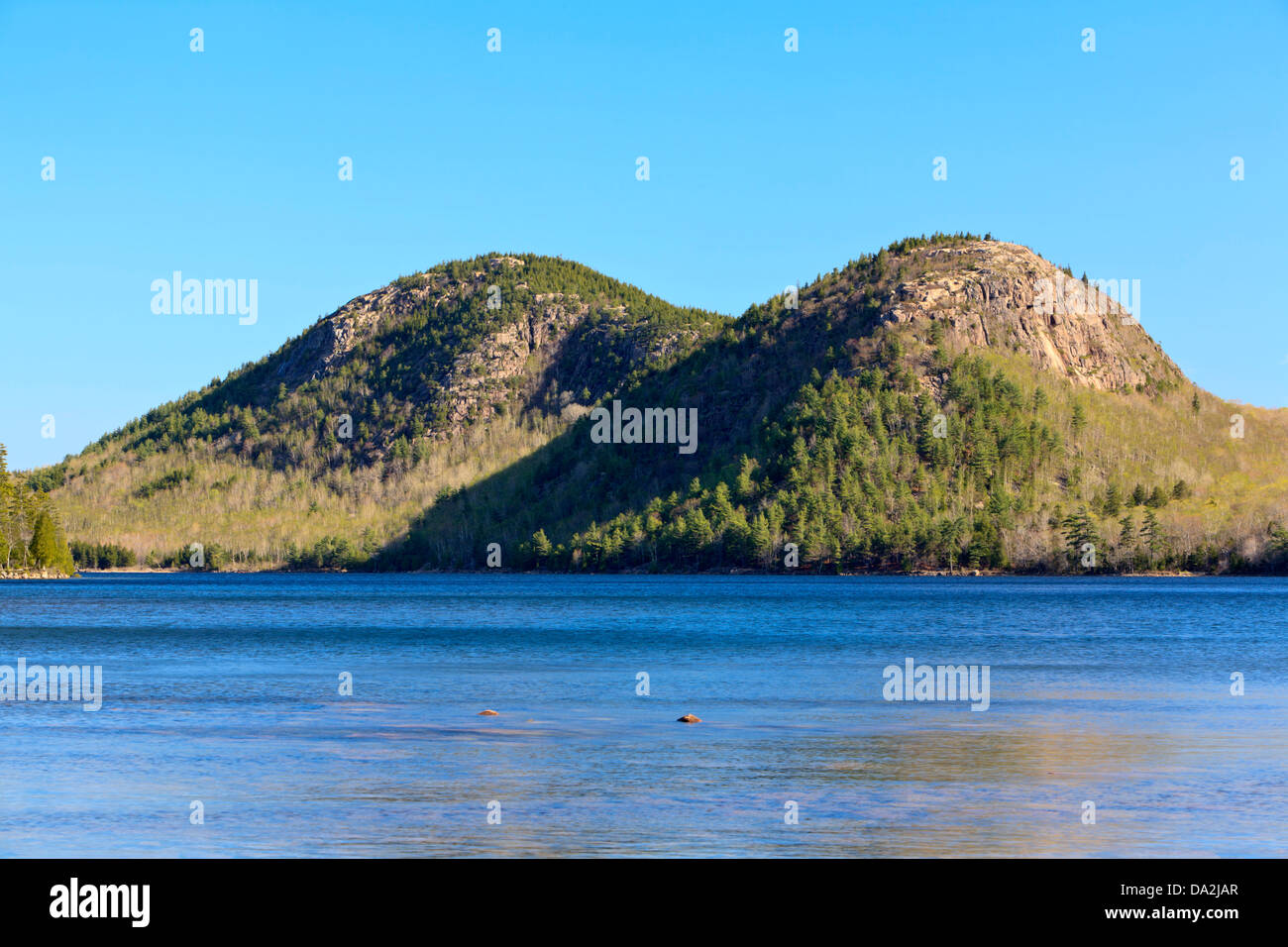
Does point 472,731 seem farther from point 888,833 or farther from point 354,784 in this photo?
point 888,833

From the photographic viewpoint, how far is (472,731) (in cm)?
4309

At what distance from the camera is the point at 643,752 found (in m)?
38.2

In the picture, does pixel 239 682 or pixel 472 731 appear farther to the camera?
pixel 239 682

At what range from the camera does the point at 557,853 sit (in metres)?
25.4

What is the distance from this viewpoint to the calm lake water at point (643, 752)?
2702cm

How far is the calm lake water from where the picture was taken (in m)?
27.0

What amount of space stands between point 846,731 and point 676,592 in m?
153

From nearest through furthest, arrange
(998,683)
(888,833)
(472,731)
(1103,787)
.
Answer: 1. (888,833)
2. (1103,787)
3. (472,731)
4. (998,683)
